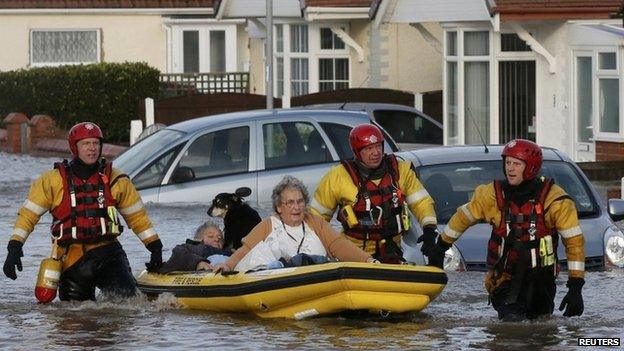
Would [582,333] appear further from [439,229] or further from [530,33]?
[530,33]

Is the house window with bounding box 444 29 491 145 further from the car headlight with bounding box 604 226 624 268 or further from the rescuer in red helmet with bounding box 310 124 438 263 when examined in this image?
the rescuer in red helmet with bounding box 310 124 438 263

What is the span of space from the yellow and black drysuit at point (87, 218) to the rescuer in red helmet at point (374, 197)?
141 cm

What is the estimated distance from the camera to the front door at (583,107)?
29.3m

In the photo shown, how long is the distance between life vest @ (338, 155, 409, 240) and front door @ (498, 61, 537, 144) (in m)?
17.6

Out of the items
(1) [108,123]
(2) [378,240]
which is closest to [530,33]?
(1) [108,123]

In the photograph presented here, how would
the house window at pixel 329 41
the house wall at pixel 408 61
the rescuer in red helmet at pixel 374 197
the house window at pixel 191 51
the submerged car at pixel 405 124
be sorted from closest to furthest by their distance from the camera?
1. the rescuer in red helmet at pixel 374 197
2. the submerged car at pixel 405 124
3. the house wall at pixel 408 61
4. the house window at pixel 329 41
5. the house window at pixel 191 51

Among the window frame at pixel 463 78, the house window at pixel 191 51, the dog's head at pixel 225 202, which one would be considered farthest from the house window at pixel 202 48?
the dog's head at pixel 225 202

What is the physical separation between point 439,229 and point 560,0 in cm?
1491

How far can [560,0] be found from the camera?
29.1 meters

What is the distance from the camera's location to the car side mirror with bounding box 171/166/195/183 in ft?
65.6

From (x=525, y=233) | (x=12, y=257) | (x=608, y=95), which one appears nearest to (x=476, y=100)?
(x=608, y=95)

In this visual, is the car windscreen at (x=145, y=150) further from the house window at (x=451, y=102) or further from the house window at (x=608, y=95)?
the house window at (x=451, y=102)

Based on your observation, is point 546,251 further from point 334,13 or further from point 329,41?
point 329,41

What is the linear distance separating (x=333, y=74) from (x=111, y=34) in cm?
1130
